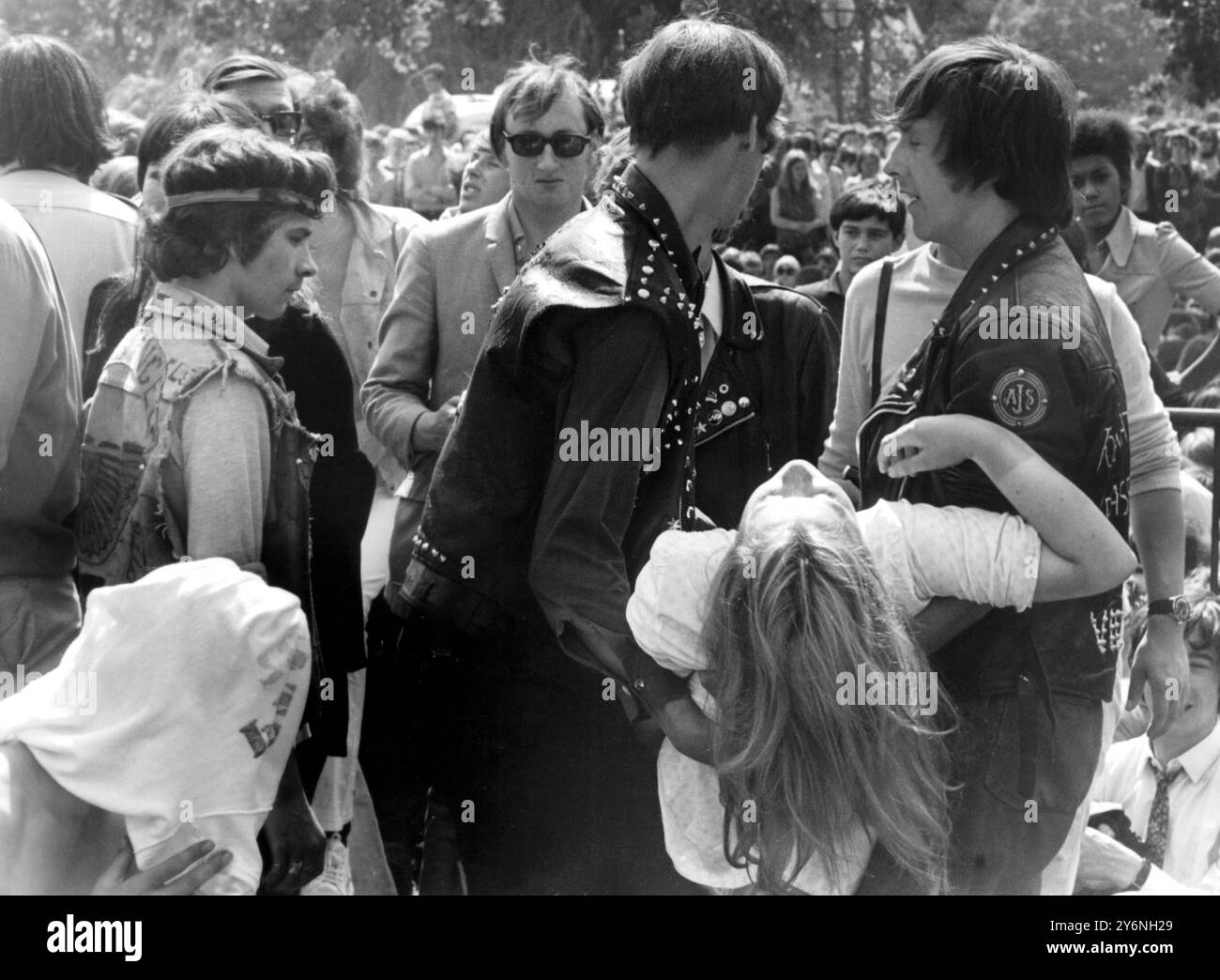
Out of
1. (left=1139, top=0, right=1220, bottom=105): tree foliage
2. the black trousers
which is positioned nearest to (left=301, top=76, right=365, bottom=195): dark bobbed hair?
the black trousers

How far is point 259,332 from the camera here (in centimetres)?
329

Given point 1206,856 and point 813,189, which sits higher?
point 813,189

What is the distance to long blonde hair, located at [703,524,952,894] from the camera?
7.35 ft

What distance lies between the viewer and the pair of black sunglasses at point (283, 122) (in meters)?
4.21

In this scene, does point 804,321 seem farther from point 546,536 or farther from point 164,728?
point 164,728

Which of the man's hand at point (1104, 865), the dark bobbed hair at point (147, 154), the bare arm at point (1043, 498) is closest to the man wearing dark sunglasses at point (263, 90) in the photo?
the dark bobbed hair at point (147, 154)

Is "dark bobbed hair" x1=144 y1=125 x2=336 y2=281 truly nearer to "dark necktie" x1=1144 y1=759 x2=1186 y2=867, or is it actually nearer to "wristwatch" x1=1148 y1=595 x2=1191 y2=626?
"wristwatch" x1=1148 y1=595 x2=1191 y2=626

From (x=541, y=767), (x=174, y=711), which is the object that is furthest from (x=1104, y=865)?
(x=174, y=711)

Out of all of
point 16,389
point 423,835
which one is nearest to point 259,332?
point 16,389

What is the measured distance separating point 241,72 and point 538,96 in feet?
3.39

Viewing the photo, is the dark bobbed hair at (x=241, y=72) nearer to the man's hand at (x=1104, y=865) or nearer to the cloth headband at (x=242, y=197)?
the cloth headband at (x=242, y=197)

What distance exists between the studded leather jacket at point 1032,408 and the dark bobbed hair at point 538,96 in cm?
141

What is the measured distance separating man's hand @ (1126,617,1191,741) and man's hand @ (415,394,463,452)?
140 centimetres

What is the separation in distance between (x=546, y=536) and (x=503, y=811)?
61 centimetres
